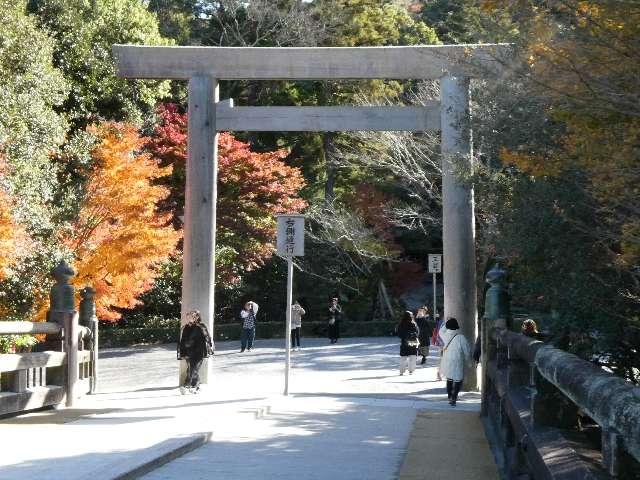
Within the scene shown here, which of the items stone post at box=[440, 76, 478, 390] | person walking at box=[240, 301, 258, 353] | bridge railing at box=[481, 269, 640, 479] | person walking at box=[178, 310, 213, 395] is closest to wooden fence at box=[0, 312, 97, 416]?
person walking at box=[178, 310, 213, 395]

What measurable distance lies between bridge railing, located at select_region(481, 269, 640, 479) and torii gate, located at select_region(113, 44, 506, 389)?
7004 millimetres

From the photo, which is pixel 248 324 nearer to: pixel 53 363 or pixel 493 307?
pixel 493 307

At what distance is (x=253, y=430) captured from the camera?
13.0m

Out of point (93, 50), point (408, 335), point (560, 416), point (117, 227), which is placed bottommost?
point (560, 416)

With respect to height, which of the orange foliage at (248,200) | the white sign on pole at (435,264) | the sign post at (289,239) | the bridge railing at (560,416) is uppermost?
the orange foliage at (248,200)

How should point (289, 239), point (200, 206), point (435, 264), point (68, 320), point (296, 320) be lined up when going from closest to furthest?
point (68, 320) < point (289, 239) < point (200, 206) < point (296, 320) < point (435, 264)

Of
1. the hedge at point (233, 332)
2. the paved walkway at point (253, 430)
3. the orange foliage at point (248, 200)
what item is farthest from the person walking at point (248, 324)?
the paved walkway at point (253, 430)

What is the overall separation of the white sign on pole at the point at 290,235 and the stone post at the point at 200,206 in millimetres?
1943

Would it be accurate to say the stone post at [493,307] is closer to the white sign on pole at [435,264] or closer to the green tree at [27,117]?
the green tree at [27,117]

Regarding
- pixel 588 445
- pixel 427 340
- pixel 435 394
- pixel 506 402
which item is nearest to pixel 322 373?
pixel 427 340

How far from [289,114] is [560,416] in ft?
44.8

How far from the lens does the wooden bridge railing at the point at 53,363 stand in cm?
1327

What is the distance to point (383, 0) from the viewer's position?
46.0 meters

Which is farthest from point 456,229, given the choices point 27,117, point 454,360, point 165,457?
point 27,117
